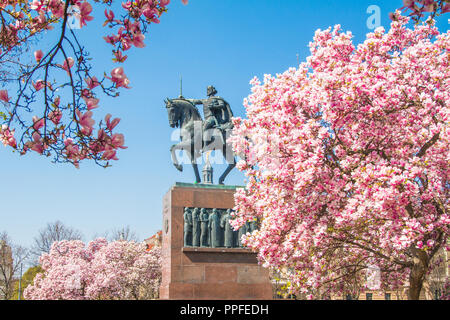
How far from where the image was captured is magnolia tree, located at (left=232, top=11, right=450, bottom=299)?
11758 millimetres

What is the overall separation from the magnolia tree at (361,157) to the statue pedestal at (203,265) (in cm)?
448

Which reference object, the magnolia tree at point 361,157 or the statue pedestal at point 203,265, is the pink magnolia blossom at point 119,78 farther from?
the statue pedestal at point 203,265

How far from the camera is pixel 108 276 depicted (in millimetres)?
44469

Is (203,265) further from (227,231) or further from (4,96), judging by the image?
(4,96)

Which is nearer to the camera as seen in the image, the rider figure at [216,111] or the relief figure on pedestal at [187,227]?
the relief figure on pedestal at [187,227]

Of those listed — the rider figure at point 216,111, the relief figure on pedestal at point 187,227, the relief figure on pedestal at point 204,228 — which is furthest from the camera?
the rider figure at point 216,111

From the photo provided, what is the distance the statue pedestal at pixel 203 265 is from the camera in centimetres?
1834

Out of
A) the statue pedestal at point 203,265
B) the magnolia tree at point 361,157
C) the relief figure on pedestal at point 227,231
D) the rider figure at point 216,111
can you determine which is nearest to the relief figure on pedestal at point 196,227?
the statue pedestal at point 203,265

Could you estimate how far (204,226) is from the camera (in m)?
19.2

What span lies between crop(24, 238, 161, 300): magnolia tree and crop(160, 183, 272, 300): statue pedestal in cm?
2674

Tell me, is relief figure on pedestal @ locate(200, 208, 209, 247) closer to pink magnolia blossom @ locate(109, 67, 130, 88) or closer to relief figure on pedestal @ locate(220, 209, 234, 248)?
relief figure on pedestal @ locate(220, 209, 234, 248)

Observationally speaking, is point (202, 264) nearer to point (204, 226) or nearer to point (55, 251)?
point (204, 226)

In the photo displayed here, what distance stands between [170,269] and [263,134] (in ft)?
23.3

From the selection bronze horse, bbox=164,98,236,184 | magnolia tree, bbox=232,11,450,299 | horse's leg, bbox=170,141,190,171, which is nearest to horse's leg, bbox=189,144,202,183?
bronze horse, bbox=164,98,236,184
